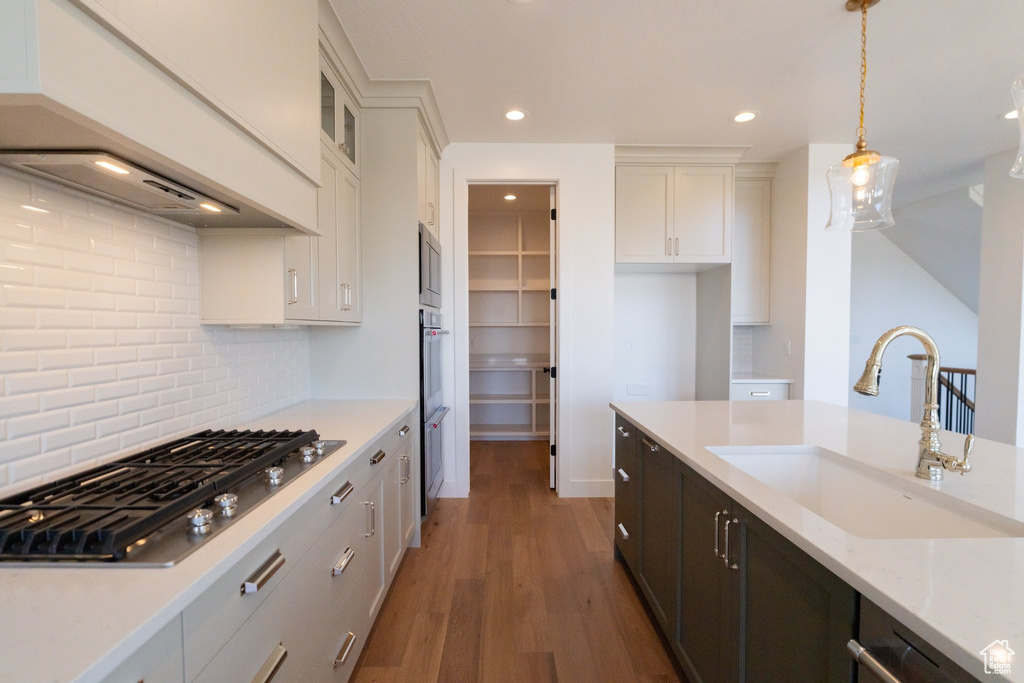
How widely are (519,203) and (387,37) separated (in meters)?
2.84

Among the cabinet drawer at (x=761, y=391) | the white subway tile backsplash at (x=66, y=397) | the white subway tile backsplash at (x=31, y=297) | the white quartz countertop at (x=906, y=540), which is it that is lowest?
the cabinet drawer at (x=761, y=391)

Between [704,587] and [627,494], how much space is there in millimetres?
905

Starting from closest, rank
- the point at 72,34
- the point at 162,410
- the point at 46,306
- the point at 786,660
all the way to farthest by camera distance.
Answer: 1. the point at 72,34
2. the point at 786,660
3. the point at 46,306
4. the point at 162,410

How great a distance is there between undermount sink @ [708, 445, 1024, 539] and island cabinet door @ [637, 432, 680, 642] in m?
0.27

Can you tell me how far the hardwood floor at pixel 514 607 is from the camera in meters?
1.76

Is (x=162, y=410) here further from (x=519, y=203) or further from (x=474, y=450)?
(x=519, y=203)

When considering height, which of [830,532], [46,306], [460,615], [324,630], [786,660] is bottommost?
[460,615]

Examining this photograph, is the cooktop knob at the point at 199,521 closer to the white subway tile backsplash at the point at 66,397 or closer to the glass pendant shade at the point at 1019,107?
the white subway tile backsplash at the point at 66,397

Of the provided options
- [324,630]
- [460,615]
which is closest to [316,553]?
[324,630]

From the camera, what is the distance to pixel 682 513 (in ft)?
5.24

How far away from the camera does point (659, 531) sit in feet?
6.05

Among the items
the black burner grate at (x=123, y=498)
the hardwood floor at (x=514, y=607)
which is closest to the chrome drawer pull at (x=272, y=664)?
the black burner grate at (x=123, y=498)

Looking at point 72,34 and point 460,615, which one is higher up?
point 72,34

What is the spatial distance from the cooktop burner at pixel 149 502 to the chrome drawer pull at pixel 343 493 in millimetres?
130
